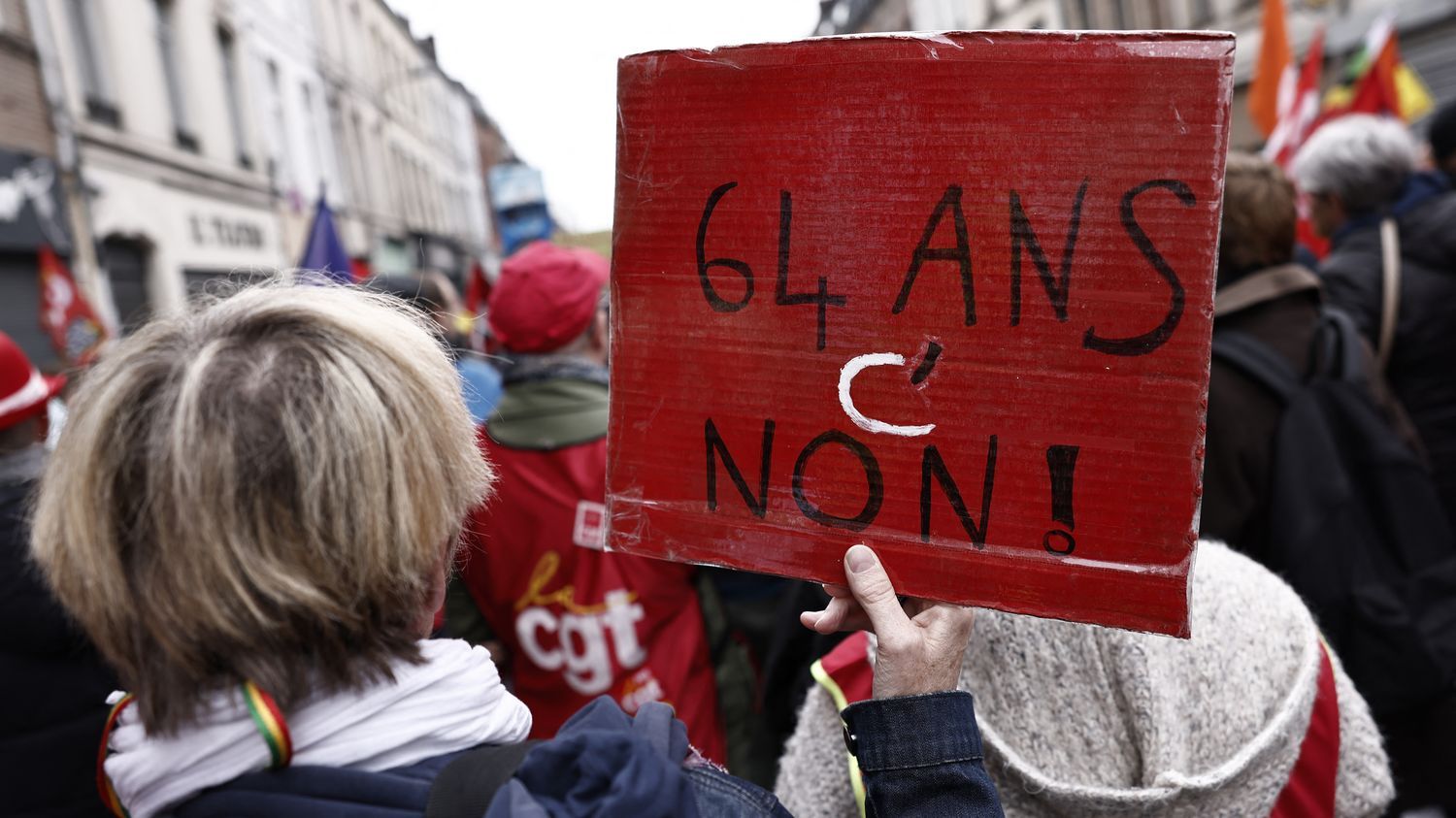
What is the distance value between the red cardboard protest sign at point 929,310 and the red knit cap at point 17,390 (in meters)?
1.81

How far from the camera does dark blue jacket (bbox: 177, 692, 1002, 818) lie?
0.86m

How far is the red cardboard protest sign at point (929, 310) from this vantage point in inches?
39.7

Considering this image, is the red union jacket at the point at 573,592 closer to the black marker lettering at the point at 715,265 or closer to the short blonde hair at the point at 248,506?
the black marker lettering at the point at 715,265

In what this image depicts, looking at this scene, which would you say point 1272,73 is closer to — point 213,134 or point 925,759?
point 925,759

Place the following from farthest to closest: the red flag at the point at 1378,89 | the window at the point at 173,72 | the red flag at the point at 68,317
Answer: the window at the point at 173,72, the red flag at the point at 68,317, the red flag at the point at 1378,89

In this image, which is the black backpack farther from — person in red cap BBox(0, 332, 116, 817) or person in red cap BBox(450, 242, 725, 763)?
person in red cap BBox(0, 332, 116, 817)

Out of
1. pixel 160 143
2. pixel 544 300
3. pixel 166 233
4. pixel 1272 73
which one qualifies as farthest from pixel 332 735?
pixel 160 143

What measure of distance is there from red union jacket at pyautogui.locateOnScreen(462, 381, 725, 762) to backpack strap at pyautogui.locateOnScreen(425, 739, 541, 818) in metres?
1.34

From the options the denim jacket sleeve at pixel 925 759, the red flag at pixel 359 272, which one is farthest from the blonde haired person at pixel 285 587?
the red flag at pixel 359 272

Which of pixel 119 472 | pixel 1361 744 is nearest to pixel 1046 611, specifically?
pixel 1361 744

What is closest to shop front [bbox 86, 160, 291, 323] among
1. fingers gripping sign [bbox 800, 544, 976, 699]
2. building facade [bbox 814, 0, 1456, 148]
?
building facade [bbox 814, 0, 1456, 148]

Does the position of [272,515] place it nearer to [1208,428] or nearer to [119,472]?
Result: [119,472]

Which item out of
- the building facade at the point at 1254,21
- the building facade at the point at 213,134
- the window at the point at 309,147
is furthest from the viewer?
the window at the point at 309,147

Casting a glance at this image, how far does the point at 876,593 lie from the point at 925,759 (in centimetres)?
19
